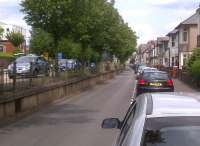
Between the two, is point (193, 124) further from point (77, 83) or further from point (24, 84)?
point (77, 83)

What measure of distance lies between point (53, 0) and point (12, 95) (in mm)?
13593

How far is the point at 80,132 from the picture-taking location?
51.6 feet

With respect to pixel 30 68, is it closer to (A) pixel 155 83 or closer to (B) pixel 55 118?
(A) pixel 155 83

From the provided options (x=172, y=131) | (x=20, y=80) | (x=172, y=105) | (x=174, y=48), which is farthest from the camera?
(x=174, y=48)

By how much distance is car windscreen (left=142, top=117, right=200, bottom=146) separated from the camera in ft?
15.0

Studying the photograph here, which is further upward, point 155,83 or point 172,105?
point 172,105

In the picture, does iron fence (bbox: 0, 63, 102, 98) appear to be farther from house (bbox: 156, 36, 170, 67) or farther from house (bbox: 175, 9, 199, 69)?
house (bbox: 156, 36, 170, 67)

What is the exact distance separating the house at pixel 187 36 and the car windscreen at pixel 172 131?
79455 mm

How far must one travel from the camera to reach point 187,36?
8712 cm

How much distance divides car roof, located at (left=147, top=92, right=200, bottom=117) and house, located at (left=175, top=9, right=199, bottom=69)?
78.4 metres

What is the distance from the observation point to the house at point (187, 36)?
84812 millimetres

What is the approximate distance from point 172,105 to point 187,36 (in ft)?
272

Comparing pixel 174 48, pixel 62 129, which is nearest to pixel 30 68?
pixel 62 129

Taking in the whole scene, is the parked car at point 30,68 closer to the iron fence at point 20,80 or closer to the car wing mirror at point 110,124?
the iron fence at point 20,80
